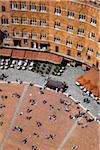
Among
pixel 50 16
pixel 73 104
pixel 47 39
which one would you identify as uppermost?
pixel 50 16

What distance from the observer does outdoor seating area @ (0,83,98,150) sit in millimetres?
103944

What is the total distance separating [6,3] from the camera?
11331 cm

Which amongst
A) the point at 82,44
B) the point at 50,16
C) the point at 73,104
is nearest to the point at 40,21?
the point at 50,16

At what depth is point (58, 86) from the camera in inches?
4537

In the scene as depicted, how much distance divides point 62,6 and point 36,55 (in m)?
17.8

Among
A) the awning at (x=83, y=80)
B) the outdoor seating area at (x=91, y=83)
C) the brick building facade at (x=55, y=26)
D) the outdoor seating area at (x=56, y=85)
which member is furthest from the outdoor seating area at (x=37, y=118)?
the brick building facade at (x=55, y=26)

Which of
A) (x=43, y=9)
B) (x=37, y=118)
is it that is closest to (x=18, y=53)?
(x=43, y=9)

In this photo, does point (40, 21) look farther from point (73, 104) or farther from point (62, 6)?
point (73, 104)

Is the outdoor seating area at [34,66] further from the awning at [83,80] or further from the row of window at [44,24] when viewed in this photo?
the row of window at [44,24]

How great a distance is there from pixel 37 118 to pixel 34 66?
1807 cm

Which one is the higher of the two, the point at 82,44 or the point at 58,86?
the point at 82,44

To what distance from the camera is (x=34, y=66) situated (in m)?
122

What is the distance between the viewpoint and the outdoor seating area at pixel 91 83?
112750 mm

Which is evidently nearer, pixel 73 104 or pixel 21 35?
pixel 73 104
